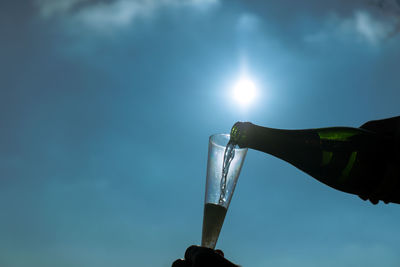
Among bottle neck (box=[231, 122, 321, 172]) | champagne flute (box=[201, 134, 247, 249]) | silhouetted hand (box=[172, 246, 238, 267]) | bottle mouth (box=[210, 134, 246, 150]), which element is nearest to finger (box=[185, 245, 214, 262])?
silhouetted hand (box=[172, 246, 238, 267])

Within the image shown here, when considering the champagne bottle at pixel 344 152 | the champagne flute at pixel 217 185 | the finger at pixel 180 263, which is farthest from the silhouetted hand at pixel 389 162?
the finger at pixel 180 263

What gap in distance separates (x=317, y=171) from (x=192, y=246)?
1.39 metres

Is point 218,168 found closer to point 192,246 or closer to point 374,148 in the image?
point 192,246

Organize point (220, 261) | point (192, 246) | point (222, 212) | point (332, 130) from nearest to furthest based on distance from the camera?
point (220, 261) → point (192, 246) → point (222, 212) → point (332, 130)

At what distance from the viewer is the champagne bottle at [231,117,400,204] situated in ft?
6.54

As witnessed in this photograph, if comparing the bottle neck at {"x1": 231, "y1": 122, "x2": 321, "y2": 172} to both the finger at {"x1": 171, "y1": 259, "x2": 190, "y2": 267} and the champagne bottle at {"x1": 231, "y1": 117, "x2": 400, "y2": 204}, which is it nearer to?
the champagne bottle at {"x1": 231, "y1": 117, "x2": 400, "y2": 204}

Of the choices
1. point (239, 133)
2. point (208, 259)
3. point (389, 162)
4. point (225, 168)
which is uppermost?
point (239, 133)

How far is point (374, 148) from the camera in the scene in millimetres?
2100

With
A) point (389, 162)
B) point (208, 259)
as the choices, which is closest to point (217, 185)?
point (208, 259)

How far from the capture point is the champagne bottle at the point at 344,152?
6.54ft

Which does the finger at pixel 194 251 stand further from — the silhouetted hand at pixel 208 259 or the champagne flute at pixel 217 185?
the champagne flute at pixel 217 185

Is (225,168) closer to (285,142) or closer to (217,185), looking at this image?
(217,185)

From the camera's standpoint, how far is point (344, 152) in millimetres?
2338

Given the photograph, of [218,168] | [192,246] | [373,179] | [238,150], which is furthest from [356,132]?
[192,246]
